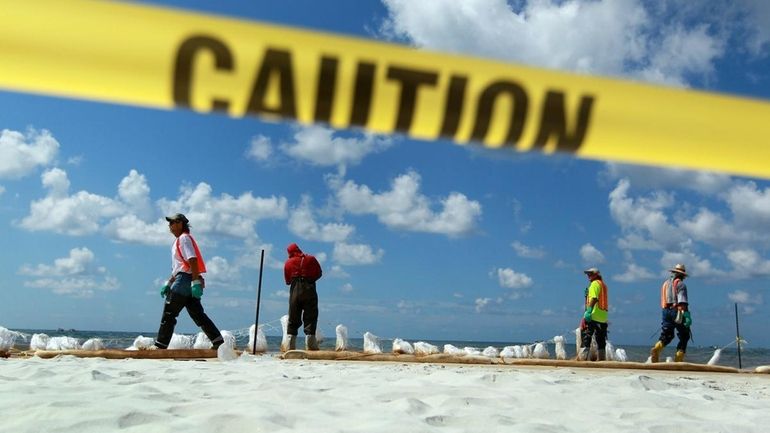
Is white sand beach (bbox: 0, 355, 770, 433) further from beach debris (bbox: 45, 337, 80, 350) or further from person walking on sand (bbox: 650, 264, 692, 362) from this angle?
beach debris (bbox: 45, 337, 80, 350)

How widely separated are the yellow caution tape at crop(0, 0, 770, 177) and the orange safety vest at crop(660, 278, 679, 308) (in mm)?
10327

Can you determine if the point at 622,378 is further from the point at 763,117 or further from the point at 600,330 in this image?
the point at 600,330

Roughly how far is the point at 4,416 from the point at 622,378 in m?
4.38

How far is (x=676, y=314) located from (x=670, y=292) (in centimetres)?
37

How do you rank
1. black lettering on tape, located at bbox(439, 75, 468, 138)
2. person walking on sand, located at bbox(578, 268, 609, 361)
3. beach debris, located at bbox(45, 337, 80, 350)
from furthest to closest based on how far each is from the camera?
beach debris, located at bbox(45, 337, 80, 350) → person walking on sand, located at bbox(578, 268, 609, 361) → black lettering on tape, located at bbox(439, 75, 468, 138)

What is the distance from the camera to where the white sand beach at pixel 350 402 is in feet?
10.6

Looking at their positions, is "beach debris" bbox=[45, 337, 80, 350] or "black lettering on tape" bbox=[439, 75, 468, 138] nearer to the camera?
"black lettering on tape" bbox=[439, 75, 468, 138]

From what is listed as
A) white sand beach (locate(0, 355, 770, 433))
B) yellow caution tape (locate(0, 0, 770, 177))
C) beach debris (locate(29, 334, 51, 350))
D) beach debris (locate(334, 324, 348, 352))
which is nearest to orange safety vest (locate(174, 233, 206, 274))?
white sand beach (locate(0, 355, 770, 433))

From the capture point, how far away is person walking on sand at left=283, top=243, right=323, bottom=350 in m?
10.4

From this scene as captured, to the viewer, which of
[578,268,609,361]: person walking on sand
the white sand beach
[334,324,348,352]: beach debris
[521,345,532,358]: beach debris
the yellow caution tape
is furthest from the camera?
[521,345,532,358]: beach debris

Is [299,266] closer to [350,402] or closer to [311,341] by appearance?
[311,341]

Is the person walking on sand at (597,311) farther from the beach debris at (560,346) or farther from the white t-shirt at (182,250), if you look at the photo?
the white t-shirt at (182,250)

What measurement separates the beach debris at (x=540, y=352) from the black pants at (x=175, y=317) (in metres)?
9.07

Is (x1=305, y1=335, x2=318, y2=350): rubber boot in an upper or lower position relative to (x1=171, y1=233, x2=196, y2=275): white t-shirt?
lower
